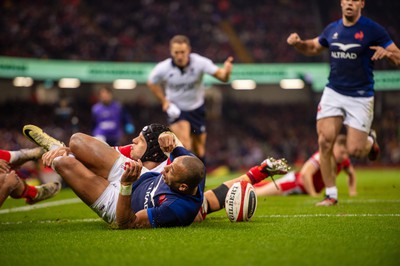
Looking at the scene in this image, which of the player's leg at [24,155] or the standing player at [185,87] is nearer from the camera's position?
the player's leg at [24,155]

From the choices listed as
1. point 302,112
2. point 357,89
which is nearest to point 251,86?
point 302,112

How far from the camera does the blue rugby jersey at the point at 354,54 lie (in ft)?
24.6

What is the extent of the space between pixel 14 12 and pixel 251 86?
42.0 ft

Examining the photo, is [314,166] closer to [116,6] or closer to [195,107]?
[195,107]

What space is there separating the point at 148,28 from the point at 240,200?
22.3m

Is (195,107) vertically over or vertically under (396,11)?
under

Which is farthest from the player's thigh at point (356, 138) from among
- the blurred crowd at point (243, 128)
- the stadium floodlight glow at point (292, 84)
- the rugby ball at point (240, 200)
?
the stadium floodlight glow at point (292, 84)

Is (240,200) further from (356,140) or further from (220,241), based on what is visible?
(356,140)

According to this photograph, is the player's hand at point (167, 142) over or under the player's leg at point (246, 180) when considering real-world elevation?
over

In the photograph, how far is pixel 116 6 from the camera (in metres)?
27.5

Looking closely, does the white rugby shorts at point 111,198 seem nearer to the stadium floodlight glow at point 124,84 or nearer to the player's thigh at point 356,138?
the player's thigh at point 356,138

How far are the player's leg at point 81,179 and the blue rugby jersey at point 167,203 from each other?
0.42 meters

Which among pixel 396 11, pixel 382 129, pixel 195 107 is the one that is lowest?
pixel 382 129

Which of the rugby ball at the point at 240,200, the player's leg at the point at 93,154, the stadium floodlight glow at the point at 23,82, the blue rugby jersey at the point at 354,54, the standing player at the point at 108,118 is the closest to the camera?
the player's leg at the point at 93,154
